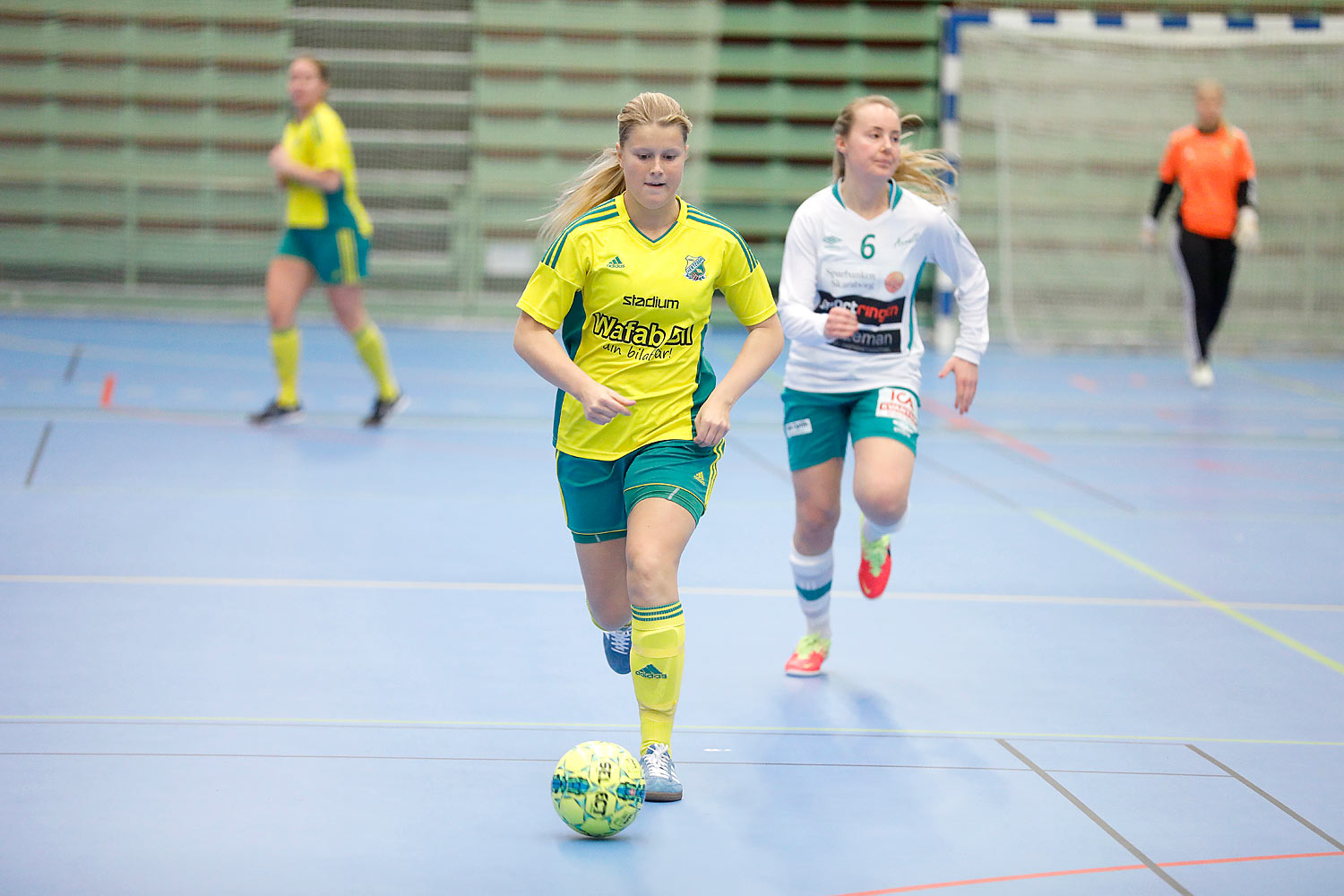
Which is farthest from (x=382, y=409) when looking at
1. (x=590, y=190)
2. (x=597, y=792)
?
(x=597, y=792)

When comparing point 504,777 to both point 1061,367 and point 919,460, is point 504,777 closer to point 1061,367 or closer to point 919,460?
point 919,460

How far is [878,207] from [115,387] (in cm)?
682

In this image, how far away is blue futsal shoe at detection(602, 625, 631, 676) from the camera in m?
3.90

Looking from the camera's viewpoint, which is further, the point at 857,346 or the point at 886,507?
the point at 857,346

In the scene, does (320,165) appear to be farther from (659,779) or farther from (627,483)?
(659,779)

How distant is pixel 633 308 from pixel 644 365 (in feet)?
0.48

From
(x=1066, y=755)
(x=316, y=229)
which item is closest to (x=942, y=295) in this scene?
(x=316, y=229)

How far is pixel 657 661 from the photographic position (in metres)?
3.38

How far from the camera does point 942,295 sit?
1351 cm

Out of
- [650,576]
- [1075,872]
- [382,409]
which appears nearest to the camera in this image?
[1075,872]

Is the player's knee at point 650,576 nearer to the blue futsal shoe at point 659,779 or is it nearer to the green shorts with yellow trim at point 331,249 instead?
the blue futsal shoe at point 659,779

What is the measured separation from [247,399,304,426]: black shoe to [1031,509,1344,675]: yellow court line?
4.43 m

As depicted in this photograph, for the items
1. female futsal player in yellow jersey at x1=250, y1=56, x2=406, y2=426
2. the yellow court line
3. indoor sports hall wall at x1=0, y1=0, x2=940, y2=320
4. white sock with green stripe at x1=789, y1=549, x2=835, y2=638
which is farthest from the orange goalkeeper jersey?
white sock with green stripe at x1=789, y1=549, x2=835, y2=638

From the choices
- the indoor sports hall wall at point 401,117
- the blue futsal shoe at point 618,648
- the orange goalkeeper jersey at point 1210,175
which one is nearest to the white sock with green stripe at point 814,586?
the blue futsal shoe at point 618,648
